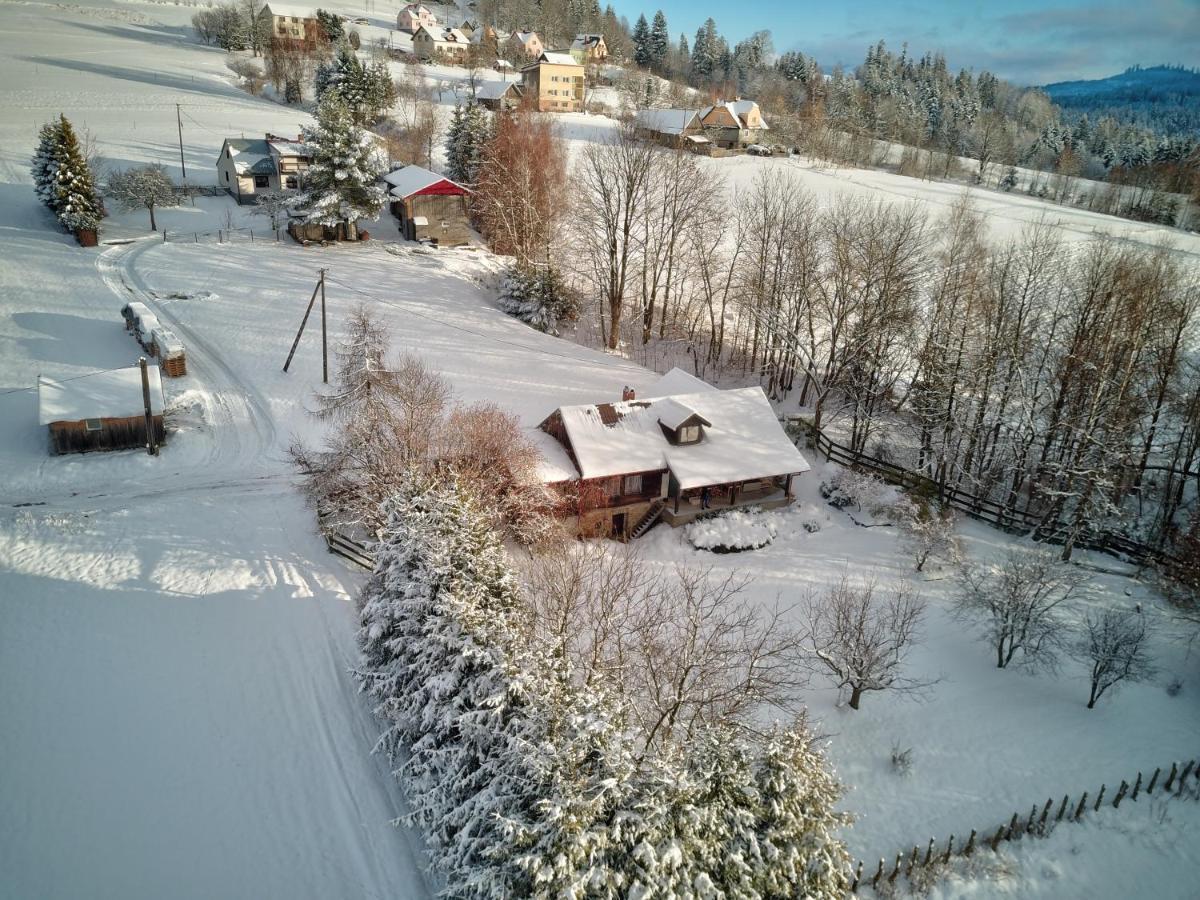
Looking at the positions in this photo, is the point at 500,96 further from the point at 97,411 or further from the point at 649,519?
the point at 649,519

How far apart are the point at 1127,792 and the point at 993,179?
326 feet

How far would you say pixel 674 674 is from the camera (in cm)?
1612

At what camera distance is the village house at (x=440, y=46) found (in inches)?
4304

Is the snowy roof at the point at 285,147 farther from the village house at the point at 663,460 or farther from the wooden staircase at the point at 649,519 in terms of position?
the wooden staircase at the point at 649,519

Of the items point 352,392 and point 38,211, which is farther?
point 38,211

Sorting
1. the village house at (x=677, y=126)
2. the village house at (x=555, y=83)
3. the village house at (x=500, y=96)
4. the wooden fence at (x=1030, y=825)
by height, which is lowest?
the wooden fence at (x=1030, y=825)

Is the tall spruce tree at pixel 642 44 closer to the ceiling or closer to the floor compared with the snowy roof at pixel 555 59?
closer to the ceiling

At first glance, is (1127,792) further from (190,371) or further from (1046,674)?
(190,371)

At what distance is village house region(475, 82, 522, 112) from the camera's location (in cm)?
8275

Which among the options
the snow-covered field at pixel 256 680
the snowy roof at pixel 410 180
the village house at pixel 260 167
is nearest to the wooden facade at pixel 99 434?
the snow-covered field at pixel 256 680

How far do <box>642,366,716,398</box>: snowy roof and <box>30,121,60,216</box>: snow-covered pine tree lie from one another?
39.8 meters

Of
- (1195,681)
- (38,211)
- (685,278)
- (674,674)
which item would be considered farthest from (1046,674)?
(38,211)

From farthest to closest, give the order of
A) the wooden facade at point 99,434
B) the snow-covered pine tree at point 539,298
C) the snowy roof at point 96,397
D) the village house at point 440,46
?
the village house at point 440,46 < the snow-covered pine tree at point 539,298 < the wooden facade at point 99,434 < the snowy roof at point 96,397

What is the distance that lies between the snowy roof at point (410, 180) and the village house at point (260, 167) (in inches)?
293
